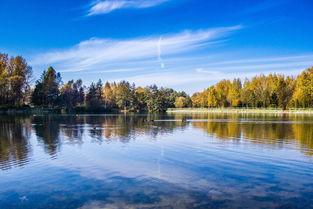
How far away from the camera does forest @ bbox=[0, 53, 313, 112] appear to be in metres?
81.0

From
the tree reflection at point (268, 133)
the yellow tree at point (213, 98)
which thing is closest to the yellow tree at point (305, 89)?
the yellow tree at point (213, 98)

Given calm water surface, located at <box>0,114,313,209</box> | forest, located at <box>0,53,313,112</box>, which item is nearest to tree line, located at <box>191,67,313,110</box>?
forest, located at <box>0,53,313,112</box>

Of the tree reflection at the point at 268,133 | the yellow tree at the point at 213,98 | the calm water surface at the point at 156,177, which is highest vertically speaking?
the yellow tree at the point at 213,98

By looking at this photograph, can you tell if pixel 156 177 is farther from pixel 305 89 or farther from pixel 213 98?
pixel 213 98

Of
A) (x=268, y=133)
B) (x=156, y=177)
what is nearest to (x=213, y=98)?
(x=268, y=133)

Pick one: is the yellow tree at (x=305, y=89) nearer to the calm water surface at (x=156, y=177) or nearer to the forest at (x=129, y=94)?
the forest at (x=129, y=94)

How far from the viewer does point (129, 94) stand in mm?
120312

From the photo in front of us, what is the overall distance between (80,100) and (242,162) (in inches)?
4321

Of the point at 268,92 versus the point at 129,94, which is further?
the point at 129,94

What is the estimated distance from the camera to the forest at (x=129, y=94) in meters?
81.0

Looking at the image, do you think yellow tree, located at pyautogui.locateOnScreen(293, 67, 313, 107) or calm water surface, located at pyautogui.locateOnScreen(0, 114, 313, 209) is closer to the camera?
calm water surface, located at pyautogui.locateOnScreen(0, 114, 313, 209)

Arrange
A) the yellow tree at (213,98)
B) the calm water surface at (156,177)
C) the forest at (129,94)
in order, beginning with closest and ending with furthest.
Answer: the calm water surface at (156,177)
the forest at (129,94)
the yellow tree at (213,98)

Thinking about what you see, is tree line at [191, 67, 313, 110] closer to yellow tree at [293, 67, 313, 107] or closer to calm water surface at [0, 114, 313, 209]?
yellow tree at [293, 67, 313, 107]

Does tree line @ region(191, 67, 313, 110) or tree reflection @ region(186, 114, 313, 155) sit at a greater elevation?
tree line @ region(191, 67, 313, 110)
